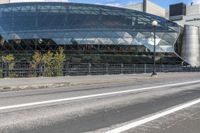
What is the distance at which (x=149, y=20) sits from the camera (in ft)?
222

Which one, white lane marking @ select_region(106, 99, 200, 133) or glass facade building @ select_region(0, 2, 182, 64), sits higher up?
glass facade building @ select_region(0, 2, 182, 64)

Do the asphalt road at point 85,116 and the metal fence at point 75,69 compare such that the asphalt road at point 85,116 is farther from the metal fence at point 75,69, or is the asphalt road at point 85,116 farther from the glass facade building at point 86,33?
the glass facade building at point 86,33

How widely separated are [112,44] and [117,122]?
5051cm

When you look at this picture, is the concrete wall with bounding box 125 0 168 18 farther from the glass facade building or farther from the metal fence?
the metal fence

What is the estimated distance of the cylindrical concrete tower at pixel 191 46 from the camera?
7562cm

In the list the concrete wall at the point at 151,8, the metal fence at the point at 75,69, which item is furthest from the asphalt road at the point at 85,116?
the concrete wall at the point at 151,8

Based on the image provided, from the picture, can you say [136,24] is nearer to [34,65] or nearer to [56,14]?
[56,14]

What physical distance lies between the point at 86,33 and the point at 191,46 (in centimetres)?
2492

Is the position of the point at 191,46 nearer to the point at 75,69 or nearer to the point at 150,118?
the point at 75,69

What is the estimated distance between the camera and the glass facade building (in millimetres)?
59406

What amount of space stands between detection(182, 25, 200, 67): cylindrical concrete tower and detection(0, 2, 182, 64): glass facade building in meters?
7.39

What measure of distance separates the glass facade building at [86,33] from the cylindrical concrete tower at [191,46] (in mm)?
7394

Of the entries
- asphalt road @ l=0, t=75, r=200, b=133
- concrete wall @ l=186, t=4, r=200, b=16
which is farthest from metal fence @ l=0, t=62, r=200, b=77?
concrete wall @ l=186, t=4, r=200, b=16

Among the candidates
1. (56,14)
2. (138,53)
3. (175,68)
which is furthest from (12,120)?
(56,14)
